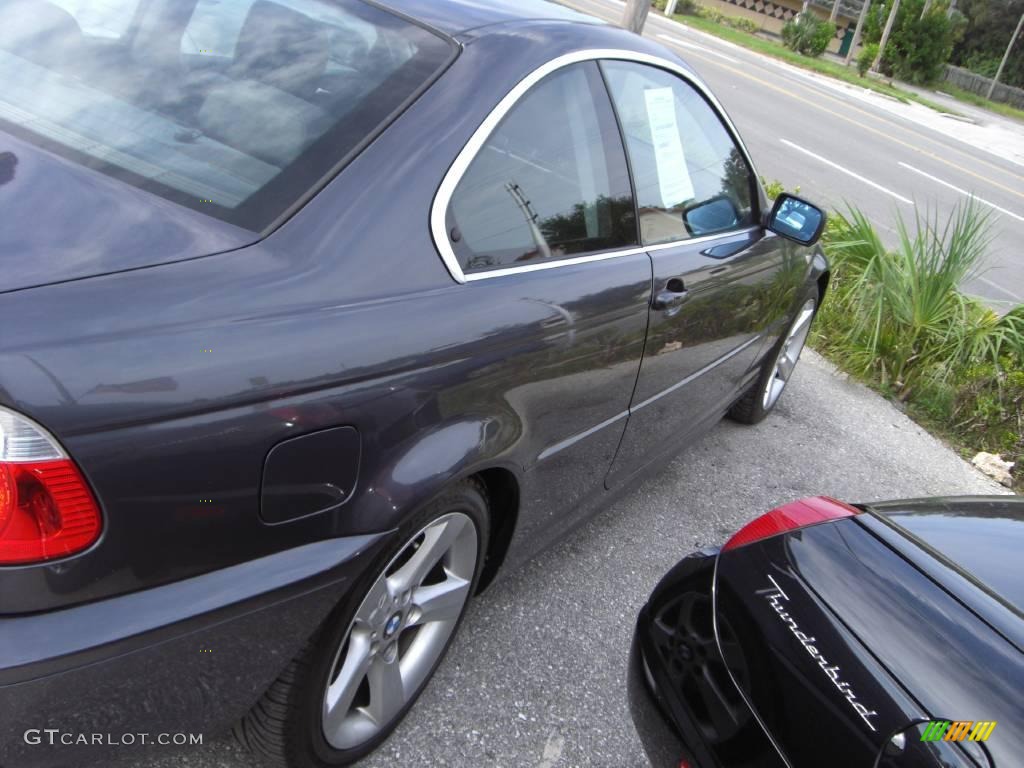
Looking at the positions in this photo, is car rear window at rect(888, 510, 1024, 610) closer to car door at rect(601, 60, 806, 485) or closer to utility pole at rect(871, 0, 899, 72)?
car door at rect(601, 60, 806, 485)

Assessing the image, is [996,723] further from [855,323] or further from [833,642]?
[855,323]

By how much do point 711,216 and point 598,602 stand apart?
4.53ft

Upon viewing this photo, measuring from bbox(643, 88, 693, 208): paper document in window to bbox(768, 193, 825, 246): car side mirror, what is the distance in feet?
1.78

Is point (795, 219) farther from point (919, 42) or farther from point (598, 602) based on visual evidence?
point (919, 42)

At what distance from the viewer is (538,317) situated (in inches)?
88.4

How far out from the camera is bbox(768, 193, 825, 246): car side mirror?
3.49 meters

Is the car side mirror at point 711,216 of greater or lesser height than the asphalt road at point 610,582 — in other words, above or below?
above

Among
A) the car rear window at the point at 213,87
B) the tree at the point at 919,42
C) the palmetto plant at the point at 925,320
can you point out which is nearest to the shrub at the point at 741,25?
the tree at the point at 919,42

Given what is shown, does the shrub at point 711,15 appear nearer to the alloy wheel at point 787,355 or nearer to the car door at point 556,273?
the alloy wheel at point 787,355

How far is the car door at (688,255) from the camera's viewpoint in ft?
9.19

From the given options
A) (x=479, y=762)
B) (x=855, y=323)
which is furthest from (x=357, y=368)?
(x=855, y=323)

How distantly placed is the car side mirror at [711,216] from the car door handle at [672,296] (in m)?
0.28

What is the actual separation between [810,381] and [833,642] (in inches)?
167


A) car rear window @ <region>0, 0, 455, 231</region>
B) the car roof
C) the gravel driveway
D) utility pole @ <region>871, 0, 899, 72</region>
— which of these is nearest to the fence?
utility pole @ <region>871, 0, 899, 72</region>
